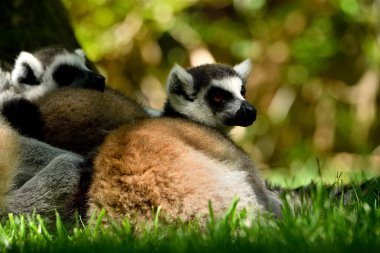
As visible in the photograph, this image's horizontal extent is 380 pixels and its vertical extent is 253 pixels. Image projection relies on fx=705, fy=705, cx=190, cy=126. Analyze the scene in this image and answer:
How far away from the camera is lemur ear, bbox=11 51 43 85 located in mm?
6953

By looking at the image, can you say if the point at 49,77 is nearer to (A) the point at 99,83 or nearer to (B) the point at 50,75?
(B) the point at 50,75

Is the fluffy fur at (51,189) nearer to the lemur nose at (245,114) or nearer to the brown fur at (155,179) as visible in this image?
the brown fur at (155,179)

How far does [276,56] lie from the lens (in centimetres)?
1438


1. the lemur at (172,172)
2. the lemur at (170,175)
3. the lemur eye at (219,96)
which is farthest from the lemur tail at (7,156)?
the lemur eye at (219,96)

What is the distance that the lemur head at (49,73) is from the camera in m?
6.96

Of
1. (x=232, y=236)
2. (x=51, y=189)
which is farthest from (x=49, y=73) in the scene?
(x=232, y=236)

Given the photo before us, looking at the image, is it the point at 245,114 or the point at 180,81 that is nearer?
the point at 245,114

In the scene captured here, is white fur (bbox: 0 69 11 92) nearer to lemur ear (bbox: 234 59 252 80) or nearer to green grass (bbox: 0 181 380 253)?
lemur ear (bbox: 234 59 252 80)

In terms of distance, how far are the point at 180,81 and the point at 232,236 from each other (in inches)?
99.1

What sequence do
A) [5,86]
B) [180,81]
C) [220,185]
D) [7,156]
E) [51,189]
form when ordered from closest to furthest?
[220,185] < [51,189] < [7,156] < [180,81] < [5,86]

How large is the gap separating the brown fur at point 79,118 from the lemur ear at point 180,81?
378mm

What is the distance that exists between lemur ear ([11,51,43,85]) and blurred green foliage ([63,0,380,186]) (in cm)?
663

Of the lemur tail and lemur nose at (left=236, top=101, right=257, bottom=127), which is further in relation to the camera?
lemur nose at (left=236, top=101, right=257, bottom=127)

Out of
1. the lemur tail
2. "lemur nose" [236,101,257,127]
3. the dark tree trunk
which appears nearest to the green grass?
the lemur tail
